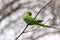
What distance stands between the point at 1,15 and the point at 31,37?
94cm

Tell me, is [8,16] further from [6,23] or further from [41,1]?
[41,1]

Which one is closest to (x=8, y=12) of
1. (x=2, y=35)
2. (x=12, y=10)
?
(x=12, y=10)

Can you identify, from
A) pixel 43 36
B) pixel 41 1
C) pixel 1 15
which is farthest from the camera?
pixel 1 15

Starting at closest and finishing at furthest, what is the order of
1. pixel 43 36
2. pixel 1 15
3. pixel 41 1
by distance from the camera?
pixel 43 36 < pixel 41 1 < pixel 1 15

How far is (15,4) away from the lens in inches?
235

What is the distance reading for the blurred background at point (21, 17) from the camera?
4.80 meters

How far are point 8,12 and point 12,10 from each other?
89mm

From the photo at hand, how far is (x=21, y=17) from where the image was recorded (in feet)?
18.2

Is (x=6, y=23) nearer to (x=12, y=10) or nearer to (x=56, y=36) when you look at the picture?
(x=12, y=10)

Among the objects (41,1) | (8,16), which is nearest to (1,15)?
(8,16)

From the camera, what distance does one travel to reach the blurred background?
4797 millimetres

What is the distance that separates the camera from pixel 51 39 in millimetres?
5047

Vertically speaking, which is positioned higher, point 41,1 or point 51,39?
point 41,1

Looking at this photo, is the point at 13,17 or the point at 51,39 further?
the point at 13,17
